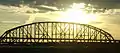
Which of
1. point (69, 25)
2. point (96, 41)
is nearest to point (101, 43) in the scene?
point (96, 41)

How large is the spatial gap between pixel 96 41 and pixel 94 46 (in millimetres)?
1891

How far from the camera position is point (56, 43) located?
2443 inches

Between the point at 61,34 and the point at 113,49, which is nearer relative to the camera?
the point at 113,49

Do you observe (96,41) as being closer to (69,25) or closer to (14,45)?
(69,25)

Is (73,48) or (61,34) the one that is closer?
(73,48)

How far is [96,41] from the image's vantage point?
63.3 meters

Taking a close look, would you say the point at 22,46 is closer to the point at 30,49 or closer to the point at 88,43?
the point at 30,49

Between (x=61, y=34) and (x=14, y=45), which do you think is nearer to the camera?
(x=14, y=45)

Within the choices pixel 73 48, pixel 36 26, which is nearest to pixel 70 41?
pixel 73 48

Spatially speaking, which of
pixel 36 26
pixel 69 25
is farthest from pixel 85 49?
→ pixel 36 26

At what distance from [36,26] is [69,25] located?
5.50m

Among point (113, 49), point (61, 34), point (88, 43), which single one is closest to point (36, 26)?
point (61, 34)

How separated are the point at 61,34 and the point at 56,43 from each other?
429 centimetres

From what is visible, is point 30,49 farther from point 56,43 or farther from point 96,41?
point 96,41
